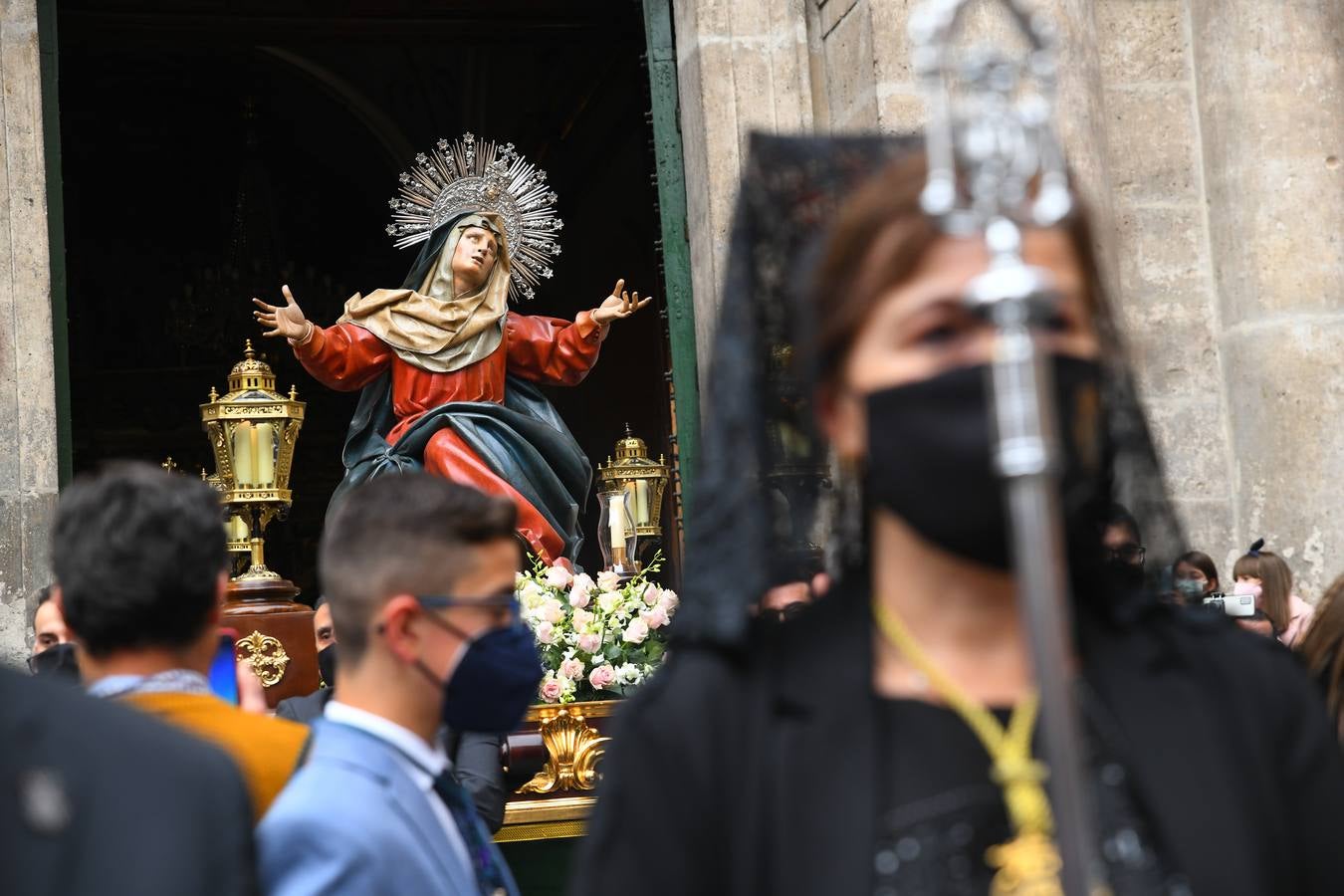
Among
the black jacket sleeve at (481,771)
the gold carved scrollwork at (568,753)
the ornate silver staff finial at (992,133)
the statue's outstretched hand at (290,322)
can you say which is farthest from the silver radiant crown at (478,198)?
the ornate silver staff finial at (992,133)

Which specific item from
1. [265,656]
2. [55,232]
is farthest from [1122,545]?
[55,232]

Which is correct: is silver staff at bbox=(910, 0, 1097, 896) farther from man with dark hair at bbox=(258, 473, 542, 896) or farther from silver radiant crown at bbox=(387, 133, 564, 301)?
silver radiant crown at bbox=(387, 133, 564, 301)

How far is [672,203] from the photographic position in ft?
25.1

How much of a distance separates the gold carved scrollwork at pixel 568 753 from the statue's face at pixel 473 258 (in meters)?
3.44

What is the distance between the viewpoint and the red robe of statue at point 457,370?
328 inches

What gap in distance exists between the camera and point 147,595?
2.21 metres

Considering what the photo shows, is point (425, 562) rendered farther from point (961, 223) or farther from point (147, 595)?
point (961, 223)

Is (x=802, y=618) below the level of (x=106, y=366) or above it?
below

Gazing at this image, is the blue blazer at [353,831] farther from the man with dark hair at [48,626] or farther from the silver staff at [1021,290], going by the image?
the man with dark hair at [48,626]

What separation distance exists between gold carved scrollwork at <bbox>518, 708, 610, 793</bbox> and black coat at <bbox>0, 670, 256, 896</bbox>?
413 cm

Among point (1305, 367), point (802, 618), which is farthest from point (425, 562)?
point (1305, 367)

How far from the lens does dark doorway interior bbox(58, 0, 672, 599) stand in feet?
47.8

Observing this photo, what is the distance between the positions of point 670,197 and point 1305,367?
8.19 ft

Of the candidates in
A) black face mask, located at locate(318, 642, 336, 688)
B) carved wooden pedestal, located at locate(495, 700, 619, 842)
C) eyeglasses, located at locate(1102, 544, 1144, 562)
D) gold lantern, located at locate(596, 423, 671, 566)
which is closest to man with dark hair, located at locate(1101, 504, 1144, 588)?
eyeglasses, located at locate(1102, 544, 1144, 562)
